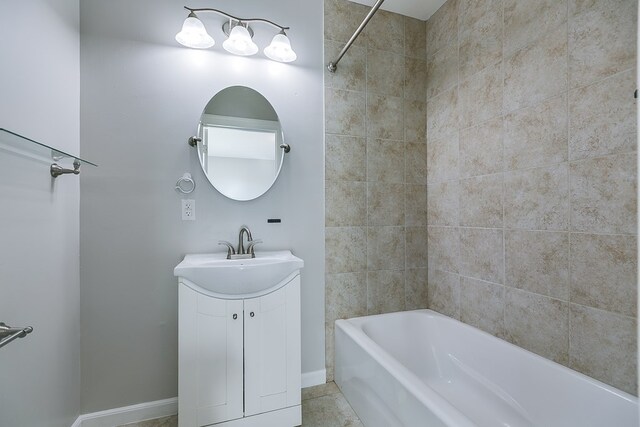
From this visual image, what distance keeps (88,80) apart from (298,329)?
1.70 metres

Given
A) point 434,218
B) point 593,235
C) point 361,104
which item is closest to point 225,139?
point 361,104

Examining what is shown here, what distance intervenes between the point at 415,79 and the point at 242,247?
1.71 metres

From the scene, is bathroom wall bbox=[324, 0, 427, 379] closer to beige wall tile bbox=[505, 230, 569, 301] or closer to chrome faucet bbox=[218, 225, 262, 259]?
chrome faucet bbox=[218, 225, 262, 259]

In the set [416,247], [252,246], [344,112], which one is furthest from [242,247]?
[416,247]

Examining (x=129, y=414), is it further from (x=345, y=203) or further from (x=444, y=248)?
(x=444, y=248)

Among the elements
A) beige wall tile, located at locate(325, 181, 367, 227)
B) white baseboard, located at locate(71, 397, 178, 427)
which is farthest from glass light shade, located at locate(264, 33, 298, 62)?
white baseboard, located at locate(71, 397, 178, 427)

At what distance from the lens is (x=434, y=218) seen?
2035mm

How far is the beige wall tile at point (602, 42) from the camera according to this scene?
104 cm

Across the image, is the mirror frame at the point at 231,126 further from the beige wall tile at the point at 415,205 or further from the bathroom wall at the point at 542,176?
the bathroom wall at the point at 542,176

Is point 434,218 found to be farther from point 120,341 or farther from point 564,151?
point 120,341

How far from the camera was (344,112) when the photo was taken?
6.23ft

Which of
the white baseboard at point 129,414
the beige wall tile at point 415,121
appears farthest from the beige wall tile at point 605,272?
the white baseboard at point 129,414

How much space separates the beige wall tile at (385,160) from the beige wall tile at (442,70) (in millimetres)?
458

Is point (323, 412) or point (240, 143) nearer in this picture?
point (323, 412)
